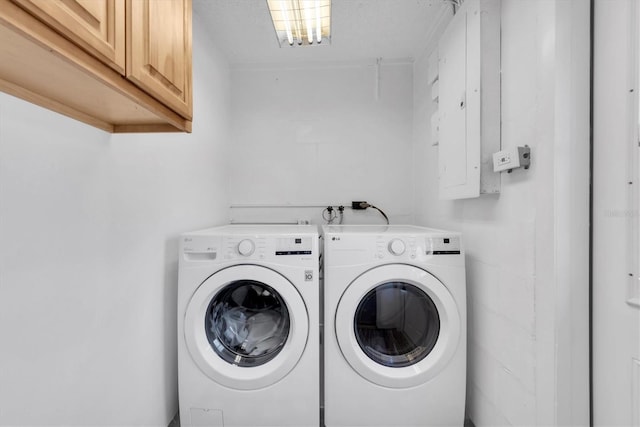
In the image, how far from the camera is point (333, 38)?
1.92m

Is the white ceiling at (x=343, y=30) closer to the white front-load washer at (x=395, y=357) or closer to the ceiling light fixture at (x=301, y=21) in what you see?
the ceiling light fixture at (x=301, y=21)

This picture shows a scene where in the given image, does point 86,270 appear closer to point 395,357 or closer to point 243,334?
point 243,334

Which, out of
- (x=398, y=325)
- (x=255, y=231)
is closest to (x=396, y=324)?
(x=398, y=325)

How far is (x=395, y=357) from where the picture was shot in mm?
1351

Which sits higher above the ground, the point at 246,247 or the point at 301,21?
the point at 301,21

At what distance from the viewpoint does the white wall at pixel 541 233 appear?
92 centimetres

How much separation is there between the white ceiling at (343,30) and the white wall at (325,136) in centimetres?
12

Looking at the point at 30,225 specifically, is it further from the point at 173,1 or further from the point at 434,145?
the point at 434,145

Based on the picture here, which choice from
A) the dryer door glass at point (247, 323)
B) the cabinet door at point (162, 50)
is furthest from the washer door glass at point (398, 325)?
the cabinet door at point (162, 50)

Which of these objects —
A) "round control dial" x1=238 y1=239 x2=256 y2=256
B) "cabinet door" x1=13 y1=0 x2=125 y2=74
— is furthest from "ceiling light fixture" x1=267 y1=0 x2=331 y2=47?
"round control dial" x1=238 y1=239 x2=256 y2=256

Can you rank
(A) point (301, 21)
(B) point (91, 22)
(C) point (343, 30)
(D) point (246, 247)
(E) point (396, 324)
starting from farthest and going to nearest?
(C) point (343, 30) → (A) point (301, 21) → (E) point (396, 324) → (D) point (246, 247) → (B) point (91, 22)

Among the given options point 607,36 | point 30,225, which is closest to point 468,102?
point 607,36

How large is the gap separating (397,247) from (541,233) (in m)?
0.54

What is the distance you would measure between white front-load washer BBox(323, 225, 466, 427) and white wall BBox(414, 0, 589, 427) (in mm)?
167
